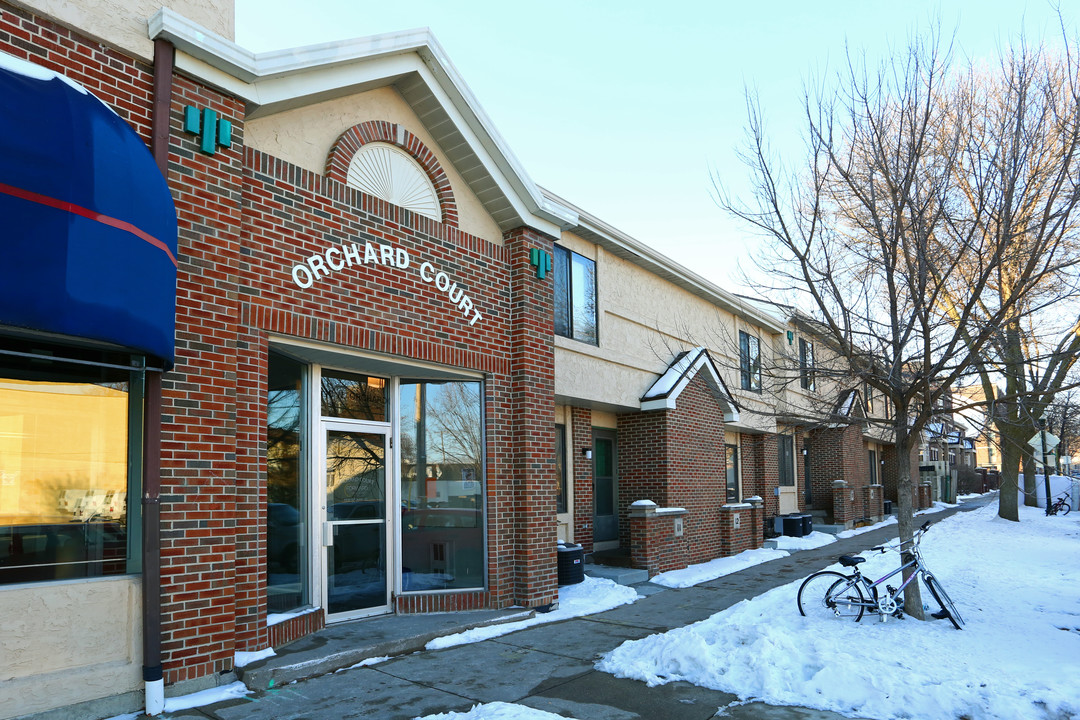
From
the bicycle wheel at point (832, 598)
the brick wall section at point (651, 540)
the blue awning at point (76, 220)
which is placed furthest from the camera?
the brick wall section at point (651, 540)

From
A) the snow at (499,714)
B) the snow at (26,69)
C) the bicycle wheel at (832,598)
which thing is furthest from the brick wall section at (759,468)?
the snow at (26,69)

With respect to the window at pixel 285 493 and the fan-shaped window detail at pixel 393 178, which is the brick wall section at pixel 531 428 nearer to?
the fan-shaped window detail at pixel 393 178

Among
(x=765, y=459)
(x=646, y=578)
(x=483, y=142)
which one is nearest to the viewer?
(x=483, y=142)

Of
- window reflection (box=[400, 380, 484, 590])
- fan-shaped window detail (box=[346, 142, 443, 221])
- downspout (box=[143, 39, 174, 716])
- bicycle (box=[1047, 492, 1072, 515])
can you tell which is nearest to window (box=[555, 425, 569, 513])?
window reflection (box=[400, 380, 484, 590])

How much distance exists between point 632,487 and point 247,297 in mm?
9362

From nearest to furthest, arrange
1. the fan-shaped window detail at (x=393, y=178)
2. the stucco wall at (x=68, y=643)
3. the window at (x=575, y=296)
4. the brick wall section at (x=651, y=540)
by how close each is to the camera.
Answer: the stucco wall at (x=68, y=643) < the fan-shaped window detail at (x=393, y=178) < the window at (x=575, y=296) < the brick wall section at (x=651, y=540)

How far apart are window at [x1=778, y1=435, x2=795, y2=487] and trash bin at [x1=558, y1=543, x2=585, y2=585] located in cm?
1249

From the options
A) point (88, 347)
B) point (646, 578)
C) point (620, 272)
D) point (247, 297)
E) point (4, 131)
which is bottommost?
point (646, 578)

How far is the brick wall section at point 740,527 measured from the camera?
1594 centimetres

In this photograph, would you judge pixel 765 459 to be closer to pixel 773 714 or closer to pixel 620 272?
pixel 620 272

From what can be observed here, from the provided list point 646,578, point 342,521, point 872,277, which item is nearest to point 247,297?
point 342,521

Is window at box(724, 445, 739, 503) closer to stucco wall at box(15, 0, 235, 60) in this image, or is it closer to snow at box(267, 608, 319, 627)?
snow at box(267, 608, 319, 627)

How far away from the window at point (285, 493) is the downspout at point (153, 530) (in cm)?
160

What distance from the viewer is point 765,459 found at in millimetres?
19578
